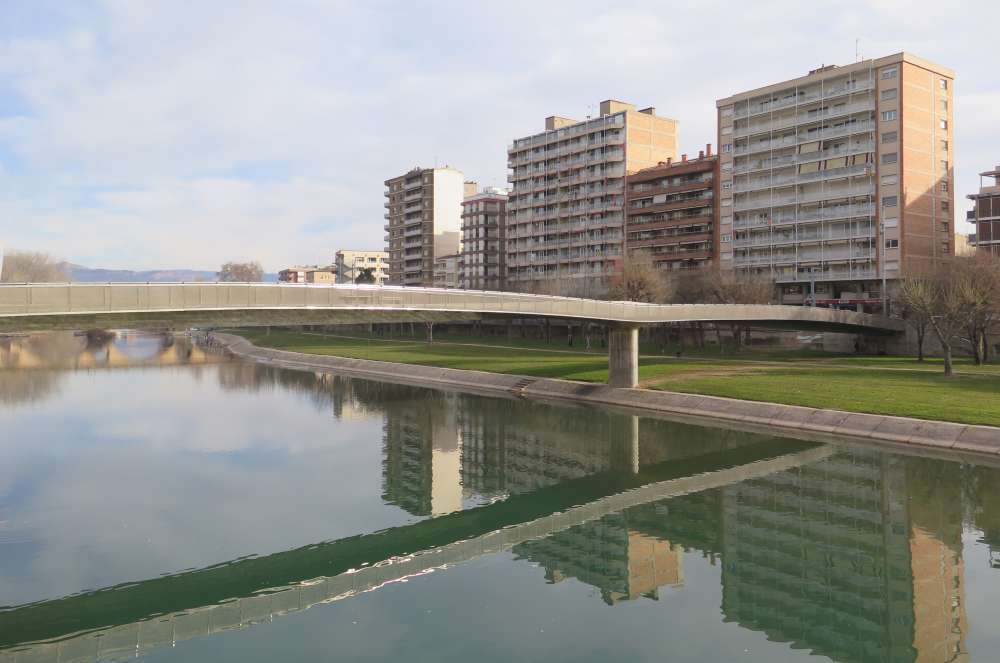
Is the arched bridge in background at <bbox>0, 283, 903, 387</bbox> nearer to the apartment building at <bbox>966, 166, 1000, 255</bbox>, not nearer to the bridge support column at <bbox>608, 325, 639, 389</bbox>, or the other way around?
the bridge support column at <bbox>608, 325, 639, 389</bbox>

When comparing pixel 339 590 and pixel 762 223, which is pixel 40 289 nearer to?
pixel 339 590

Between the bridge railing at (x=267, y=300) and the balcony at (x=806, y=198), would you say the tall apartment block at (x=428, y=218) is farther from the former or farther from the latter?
the bridge railing at (x=267, y=300)

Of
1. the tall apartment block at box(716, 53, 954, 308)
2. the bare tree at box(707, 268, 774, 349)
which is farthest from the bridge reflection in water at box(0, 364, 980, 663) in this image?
the tall apartment block at box(716, 53, 954, 308)

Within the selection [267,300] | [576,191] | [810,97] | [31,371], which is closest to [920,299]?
[810,97]

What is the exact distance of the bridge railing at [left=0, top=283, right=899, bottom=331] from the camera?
961 inches

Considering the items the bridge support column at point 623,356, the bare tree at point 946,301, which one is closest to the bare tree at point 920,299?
the bare tree at point 946,301

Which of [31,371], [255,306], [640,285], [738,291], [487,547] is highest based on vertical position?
[640,285]

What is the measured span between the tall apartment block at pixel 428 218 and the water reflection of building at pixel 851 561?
134390 millimetres

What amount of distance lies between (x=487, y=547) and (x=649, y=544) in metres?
4.73

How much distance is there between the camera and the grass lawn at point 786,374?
135ft

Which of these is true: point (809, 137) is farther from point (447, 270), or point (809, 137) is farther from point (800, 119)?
point (447, 270)

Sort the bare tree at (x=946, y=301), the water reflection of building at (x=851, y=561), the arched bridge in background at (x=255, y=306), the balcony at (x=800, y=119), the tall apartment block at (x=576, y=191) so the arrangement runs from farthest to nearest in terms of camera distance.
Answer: the tall apartment block at (x=576, y=191), the balcony at (x=800, y=119), the bare tree at (x=946, y=301), the arched bridge in background at (x=255, y=306), the water reflection of building at (x=851, y=561)

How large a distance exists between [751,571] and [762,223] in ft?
285

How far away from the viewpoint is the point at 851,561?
2172cm
